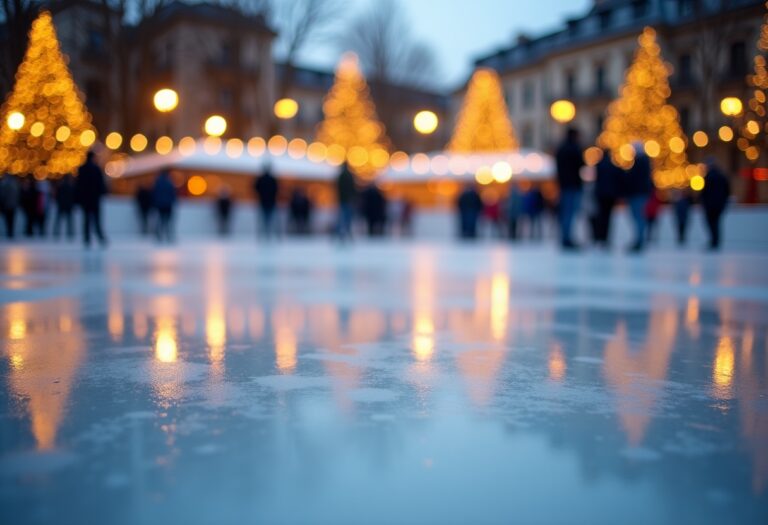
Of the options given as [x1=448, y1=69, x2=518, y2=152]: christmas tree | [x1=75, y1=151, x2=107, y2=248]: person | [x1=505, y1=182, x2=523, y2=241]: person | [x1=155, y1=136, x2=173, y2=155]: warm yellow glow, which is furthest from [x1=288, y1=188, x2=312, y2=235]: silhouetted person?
[x1=155, y1=136, x2=173, y2=155]: warm yellow glow

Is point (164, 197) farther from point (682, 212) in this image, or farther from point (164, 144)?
point (164, 144)

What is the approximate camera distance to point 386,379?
68.5 inches

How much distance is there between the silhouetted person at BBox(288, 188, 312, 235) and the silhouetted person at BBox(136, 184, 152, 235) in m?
4.69

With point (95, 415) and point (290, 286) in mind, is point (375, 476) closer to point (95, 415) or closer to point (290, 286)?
point (95, 415)

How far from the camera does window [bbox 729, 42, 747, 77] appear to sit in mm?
12288

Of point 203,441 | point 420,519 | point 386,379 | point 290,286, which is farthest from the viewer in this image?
point 290,286

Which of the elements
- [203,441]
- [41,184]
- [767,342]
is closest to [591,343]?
[767,342]

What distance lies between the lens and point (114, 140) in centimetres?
2362

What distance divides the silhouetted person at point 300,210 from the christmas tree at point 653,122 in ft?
44.7

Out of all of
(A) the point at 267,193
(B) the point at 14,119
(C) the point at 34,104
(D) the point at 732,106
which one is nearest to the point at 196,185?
(A) the point at 267,193

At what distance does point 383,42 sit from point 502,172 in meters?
17.8

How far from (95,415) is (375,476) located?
0.69m

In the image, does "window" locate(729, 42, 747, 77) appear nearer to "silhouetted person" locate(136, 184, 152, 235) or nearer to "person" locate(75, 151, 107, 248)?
"person" locate(75, 151, 107, 248)

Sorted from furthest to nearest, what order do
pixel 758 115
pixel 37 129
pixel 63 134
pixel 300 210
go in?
1. pixel 300 210
2. pixel 63 134
3. pixel 758 115
4. pixel 37 129
